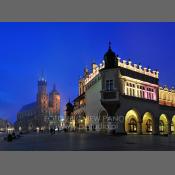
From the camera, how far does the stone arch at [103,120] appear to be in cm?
6344

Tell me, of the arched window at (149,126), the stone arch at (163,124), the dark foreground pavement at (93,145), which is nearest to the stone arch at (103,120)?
the arched window at (149,126)

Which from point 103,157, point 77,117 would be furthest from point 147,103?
point 103,157

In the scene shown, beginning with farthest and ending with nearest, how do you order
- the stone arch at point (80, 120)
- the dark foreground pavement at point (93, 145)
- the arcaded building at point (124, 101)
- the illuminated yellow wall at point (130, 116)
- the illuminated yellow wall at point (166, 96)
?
the illuminated yellow wall at point (166, 96) < the stone arch at point (80, 120) < the illuminated yellow wall at point (130, 116) < the arcaded building at point (124, 101) < the dark foreground pavement at point (93, 145)

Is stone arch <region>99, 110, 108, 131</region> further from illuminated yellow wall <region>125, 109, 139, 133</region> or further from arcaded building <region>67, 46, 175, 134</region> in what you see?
illuminated yellow wall <region>125, 109, 139, 133</region>

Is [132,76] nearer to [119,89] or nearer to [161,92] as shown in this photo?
[119,89]

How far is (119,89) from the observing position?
60.5m

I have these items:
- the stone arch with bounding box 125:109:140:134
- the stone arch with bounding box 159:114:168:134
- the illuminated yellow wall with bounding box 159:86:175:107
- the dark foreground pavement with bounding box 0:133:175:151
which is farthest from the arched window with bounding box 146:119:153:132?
the dark foreground pavement with bounding box 0:133:175:151

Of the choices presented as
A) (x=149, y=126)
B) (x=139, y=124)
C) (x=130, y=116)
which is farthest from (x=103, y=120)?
(x=149, y=126)

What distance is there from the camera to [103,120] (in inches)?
2539

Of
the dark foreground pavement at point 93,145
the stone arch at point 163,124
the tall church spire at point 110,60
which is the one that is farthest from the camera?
the stone arch at point 163,124

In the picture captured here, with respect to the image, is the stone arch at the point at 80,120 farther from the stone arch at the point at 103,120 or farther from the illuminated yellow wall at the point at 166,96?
the illuminated yellow wall at the point at 166,96

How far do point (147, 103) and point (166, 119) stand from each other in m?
13.0

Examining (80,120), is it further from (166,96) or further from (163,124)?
(166,96)

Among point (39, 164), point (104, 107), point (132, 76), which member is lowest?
point (39, 164)
